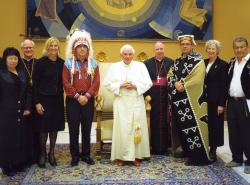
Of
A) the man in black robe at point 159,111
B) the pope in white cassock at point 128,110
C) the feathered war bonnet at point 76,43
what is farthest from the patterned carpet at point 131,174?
the feathered war bonnet at point 76,43

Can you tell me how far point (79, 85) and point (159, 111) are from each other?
4.19ft

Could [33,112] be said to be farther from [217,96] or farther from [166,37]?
[166,37]

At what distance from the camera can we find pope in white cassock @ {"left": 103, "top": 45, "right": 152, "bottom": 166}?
4707mm

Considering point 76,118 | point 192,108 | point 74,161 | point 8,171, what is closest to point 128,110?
point 76,118

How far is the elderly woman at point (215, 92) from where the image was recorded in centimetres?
468

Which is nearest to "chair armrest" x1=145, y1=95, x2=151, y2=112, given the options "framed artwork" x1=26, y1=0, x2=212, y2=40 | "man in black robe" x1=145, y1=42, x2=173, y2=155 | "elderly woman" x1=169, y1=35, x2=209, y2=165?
"man in black robe" x1=145, y1=42, x2=173, y2=155

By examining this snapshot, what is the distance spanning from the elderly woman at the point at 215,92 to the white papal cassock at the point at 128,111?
78 cm

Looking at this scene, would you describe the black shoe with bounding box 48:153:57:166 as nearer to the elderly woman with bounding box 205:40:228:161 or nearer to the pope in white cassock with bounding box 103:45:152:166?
the pope in white cassock with bounding box 103:45:152:166

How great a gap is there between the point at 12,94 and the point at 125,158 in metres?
1.57

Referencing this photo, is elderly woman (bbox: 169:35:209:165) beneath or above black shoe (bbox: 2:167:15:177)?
above

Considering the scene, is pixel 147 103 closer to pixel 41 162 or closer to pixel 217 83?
pixel 217 83

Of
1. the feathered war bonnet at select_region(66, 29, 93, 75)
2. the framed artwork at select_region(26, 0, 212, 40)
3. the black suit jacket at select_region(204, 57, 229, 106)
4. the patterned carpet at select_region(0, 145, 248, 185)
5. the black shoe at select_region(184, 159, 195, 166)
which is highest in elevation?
the framed artwork at select_region(26, 0, 212, 40)

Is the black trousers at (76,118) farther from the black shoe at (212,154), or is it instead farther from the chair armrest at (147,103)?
the black shoe at (212,154)

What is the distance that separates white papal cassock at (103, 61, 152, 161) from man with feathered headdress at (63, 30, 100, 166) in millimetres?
310
